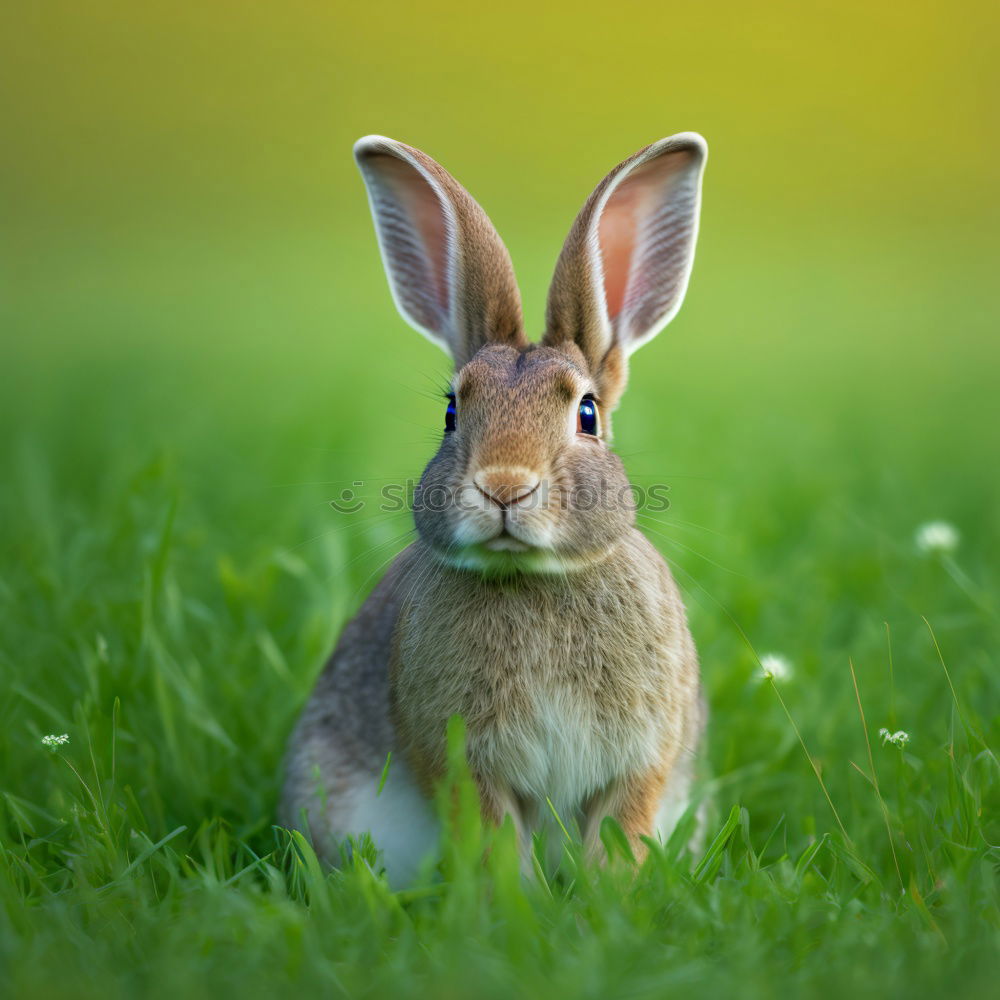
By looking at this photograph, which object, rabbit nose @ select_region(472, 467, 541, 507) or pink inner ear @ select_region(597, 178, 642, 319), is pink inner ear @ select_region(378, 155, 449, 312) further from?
rabbit nose @ select_region(472, 467, 541, 507)

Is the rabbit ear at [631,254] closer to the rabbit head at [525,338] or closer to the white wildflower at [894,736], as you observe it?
the rabbit head at [525,338]

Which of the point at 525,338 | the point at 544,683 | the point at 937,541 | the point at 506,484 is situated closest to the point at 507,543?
the point at 506,484

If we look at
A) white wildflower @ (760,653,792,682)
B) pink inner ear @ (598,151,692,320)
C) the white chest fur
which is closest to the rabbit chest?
the white chest fur

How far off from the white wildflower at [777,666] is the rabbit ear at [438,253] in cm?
152

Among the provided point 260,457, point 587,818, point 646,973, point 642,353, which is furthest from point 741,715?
point 642,353

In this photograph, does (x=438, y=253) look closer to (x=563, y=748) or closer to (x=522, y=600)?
(x=522, y=600)

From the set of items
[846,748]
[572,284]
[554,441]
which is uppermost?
[572,284]

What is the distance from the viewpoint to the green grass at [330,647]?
257 centimetres

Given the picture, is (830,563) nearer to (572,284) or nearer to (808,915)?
(572,284)

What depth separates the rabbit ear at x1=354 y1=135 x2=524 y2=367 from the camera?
3.78 metres

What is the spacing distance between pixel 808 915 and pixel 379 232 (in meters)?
2.62

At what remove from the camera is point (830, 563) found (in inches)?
226

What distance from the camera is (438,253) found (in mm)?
4051

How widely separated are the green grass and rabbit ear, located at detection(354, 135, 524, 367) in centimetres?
42
